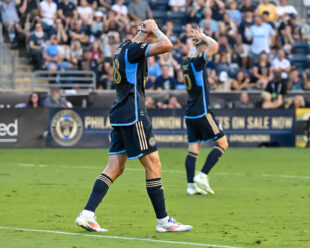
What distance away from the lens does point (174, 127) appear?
83.3 ft

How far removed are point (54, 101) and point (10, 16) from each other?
4.69m

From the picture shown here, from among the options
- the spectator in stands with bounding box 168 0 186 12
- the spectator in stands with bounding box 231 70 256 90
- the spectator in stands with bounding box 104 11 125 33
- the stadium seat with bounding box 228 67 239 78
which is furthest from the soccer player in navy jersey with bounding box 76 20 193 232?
the spectator in stands with bounding box 168 0 186 12

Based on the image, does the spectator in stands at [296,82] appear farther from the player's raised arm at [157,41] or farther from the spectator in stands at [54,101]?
the player's raised arm at [157,41]

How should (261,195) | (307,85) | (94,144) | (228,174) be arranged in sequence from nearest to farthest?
(261,195) < (228,174) < (94,144) < (307,85)

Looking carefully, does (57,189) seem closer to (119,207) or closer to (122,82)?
(119,207)

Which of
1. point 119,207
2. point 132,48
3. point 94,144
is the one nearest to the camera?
point 132,48

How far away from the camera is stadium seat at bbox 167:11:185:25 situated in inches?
1227

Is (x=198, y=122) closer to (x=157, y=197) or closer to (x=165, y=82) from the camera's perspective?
(x=157, y=197)

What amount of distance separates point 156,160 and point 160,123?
642 inches

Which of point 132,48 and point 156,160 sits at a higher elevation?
point 132,48

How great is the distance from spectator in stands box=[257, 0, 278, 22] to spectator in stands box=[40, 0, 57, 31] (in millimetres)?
8479

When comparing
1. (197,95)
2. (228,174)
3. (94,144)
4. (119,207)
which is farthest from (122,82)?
(94,144)

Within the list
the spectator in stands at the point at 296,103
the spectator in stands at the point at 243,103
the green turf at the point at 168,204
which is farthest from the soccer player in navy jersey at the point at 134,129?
the spectator in stands at the point at 296,103

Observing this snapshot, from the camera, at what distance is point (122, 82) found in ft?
29.7
